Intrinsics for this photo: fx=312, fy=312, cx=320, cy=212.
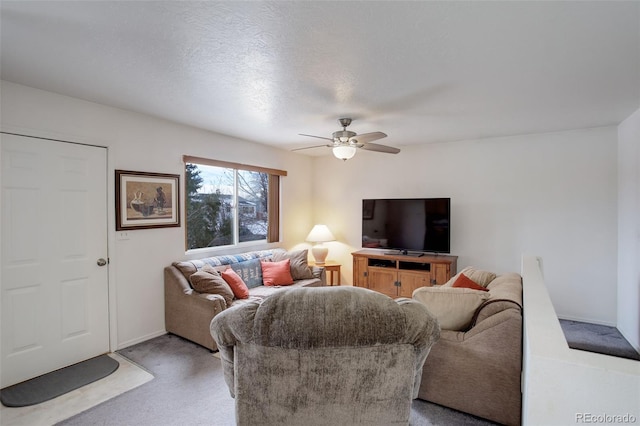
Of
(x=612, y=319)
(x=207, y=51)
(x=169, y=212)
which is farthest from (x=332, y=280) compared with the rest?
(x=207, y=51)

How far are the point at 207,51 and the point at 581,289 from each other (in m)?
4.77

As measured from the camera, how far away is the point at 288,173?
530cm

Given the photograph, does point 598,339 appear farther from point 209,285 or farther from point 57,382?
point 57,382

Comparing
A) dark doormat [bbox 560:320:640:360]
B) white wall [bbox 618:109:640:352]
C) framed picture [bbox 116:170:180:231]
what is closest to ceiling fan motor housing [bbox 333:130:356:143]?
framed picture [bbox 116:170:180:231]

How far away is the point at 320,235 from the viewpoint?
5.17 m

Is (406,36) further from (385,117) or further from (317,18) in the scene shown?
(385,117)

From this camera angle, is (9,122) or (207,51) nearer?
(207,51)

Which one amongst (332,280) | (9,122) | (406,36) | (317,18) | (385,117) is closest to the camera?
(317,18)

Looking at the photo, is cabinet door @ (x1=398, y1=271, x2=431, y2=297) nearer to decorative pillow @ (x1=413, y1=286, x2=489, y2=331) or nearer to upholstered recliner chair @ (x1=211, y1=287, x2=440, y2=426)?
decorative pillow @ (x1=413, y1=286, x2=489, y2=331)

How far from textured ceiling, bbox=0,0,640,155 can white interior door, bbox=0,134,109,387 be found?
2.05 ft

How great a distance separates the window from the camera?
3887 millimetres

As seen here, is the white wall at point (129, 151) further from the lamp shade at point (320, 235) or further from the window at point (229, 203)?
the lamp shade at point (320, 235)

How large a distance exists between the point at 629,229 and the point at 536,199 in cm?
95

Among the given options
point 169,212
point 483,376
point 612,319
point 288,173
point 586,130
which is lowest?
point 612,319
